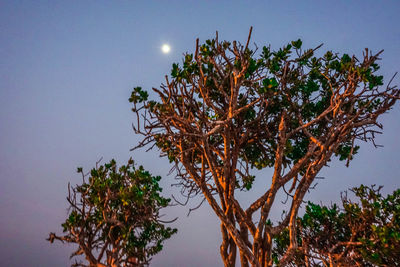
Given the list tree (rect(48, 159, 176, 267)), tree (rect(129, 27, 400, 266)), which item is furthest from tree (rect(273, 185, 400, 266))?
tree (rect(48, 159, 176, 267))

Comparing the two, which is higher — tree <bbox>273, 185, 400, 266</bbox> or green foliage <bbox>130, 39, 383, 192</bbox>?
green foliage <bbox>130, 39, 383, 192</bbox>

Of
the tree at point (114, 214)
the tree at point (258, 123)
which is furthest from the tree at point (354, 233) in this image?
the tree at point (114, 214)

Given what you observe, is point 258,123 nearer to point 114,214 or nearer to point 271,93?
point 271,93

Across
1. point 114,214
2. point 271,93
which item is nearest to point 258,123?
point 271,93

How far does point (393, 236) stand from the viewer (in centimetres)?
588

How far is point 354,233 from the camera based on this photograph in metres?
7.29

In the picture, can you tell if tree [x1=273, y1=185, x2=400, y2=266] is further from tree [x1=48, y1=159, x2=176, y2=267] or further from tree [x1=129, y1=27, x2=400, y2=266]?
tree [x1=48, y1=159, x2=176, y2=267]

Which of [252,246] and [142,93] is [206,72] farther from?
[252,246]

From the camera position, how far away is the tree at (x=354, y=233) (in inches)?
243

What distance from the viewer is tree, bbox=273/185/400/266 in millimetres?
6176

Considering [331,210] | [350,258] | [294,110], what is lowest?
[350,258]

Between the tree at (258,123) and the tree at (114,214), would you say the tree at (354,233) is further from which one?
the tree at (114,214)

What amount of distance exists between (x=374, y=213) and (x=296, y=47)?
5.30 metres

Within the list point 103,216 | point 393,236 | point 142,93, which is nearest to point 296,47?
point 142,93
